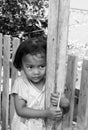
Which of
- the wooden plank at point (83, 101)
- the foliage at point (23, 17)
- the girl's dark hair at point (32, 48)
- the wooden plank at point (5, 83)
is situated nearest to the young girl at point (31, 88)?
the girl's dark hair at point (32, 48)

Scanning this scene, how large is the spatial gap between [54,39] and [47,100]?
16.4 inches

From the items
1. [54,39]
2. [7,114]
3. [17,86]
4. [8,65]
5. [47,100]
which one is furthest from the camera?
[7,114]

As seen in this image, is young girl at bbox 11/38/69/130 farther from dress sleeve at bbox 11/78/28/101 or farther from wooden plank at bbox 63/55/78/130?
wooden plank at bbox 63/55/78/130

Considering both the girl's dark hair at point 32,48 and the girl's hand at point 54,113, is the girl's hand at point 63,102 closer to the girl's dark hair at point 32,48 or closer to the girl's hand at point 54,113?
the girl's hand at point 54,113

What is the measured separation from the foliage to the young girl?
11.3ft

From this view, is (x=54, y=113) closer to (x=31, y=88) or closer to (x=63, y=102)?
(x=63, y=102)

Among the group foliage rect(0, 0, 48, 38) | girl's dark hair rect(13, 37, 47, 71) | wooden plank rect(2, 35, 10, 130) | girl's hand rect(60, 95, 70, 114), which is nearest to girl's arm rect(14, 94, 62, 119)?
girl's hand rect(60, 95, 70, 114)

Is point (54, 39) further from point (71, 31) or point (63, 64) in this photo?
point (71, 31)

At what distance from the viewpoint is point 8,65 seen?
9.89ft

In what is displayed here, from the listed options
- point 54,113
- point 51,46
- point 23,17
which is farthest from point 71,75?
point 23,17

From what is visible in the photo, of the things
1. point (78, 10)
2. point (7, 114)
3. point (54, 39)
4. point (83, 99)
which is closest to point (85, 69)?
point (83, 99)

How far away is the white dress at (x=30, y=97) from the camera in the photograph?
185 cm

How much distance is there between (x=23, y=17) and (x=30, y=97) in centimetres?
379

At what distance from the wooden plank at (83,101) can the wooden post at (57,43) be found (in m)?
0.85
